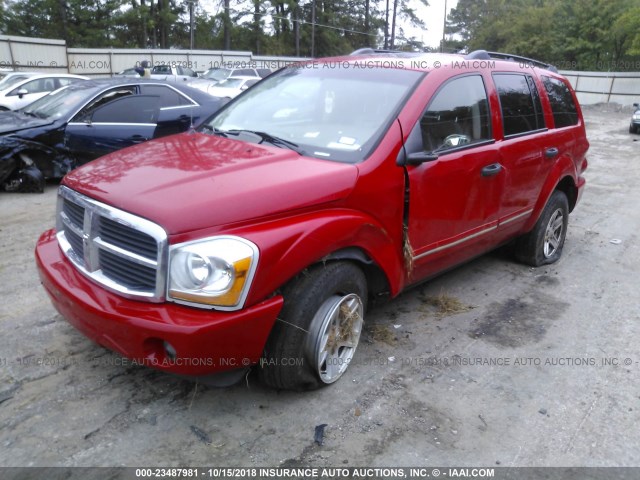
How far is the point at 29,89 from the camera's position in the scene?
12.5 meters

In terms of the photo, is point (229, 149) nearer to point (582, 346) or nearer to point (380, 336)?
point (380, 336)

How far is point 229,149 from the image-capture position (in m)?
3.19

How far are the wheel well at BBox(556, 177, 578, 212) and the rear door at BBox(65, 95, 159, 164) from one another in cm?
542

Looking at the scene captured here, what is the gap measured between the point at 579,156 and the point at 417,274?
2843 millimetres

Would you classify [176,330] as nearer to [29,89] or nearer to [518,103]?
[518,103]

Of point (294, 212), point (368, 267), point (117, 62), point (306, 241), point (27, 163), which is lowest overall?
point (27, 163)

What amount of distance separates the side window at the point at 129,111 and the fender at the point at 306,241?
18.3ft

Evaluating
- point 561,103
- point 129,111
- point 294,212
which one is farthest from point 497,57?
point 129,111

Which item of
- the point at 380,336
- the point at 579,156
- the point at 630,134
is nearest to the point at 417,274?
the point at 380,336

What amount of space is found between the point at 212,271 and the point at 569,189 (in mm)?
4371

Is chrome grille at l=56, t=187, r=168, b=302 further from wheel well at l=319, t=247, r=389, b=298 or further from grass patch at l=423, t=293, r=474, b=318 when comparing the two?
grass patch at l=423, t=293, r=474, b=318

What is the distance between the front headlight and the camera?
7.75ft

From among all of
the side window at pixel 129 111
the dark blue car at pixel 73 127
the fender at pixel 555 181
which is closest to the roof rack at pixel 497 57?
the fender at pixel 555 181

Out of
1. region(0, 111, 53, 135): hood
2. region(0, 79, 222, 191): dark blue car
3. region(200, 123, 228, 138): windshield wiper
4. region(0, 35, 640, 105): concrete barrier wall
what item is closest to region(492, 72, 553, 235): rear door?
region(200, 123, 228, 138): windshield wiper
